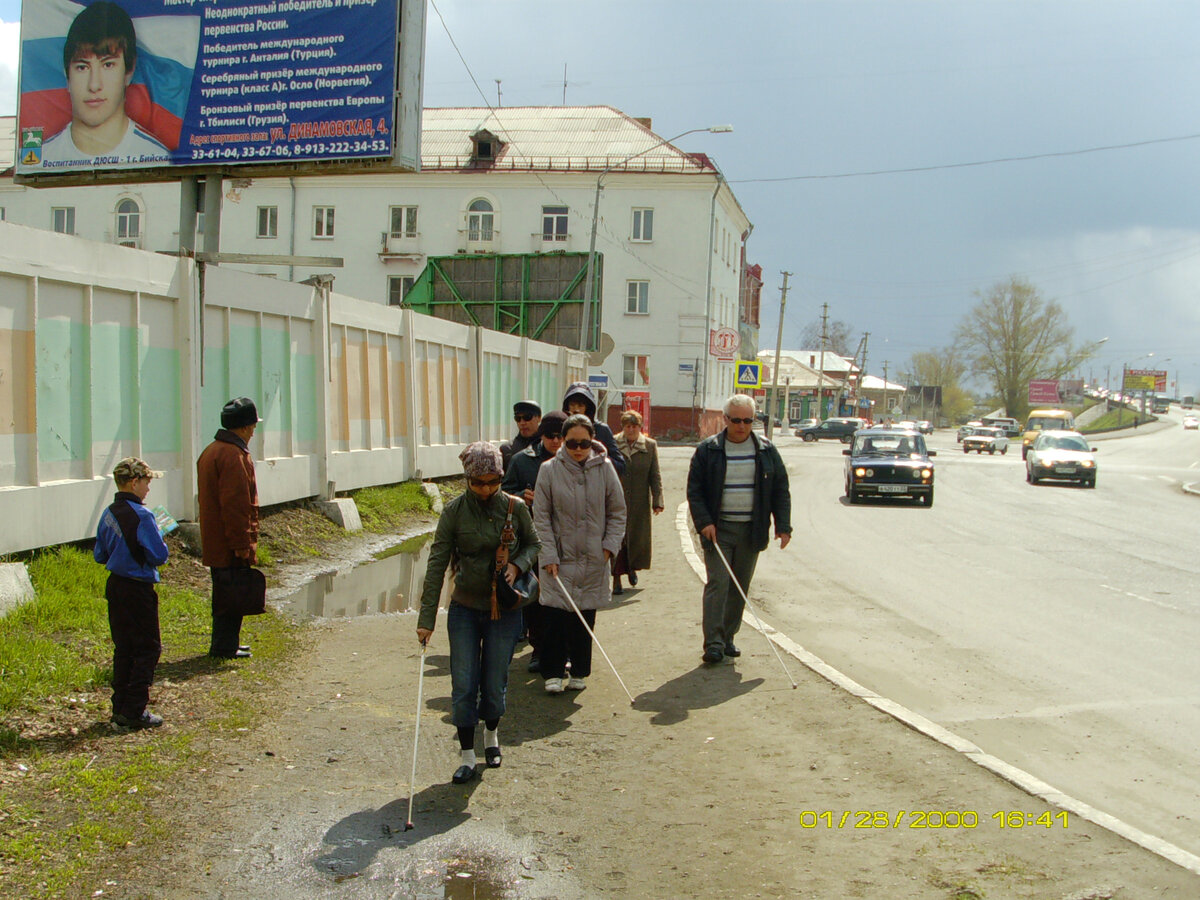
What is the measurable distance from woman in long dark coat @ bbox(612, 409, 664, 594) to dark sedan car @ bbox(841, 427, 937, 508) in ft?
42.8

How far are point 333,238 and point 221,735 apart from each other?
1831 inches

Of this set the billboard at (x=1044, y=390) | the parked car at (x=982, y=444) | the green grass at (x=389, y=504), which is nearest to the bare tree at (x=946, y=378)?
the billboard at (x=1044, y=390)

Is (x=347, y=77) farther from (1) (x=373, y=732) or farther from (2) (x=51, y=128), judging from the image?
(1) (x=373, y=732)

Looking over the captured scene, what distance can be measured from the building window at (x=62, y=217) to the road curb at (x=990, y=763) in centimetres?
4932

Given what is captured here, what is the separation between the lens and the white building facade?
48562 millimetres

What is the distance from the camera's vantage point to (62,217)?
4872 centimetres

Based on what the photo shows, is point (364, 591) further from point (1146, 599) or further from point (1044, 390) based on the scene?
point (1044, 390)

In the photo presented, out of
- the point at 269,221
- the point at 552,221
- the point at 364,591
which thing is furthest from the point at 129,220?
the point at 364,591

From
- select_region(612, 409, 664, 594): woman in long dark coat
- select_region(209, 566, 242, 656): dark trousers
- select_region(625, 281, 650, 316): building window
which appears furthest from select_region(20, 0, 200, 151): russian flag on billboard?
select_region(625, 281, 650, 316): building window

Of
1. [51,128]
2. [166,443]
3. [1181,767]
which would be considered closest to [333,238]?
[51,128]

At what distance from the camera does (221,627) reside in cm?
705

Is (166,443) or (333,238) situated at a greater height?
(333,238)

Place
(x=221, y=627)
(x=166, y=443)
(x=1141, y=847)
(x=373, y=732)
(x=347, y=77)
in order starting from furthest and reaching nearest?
(x=347, y=77) → (x=166, y=443) → (x=221, y=627) → (x=373, y=732) → (x=1141, y=847)

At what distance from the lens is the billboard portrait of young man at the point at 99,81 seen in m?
14.3
